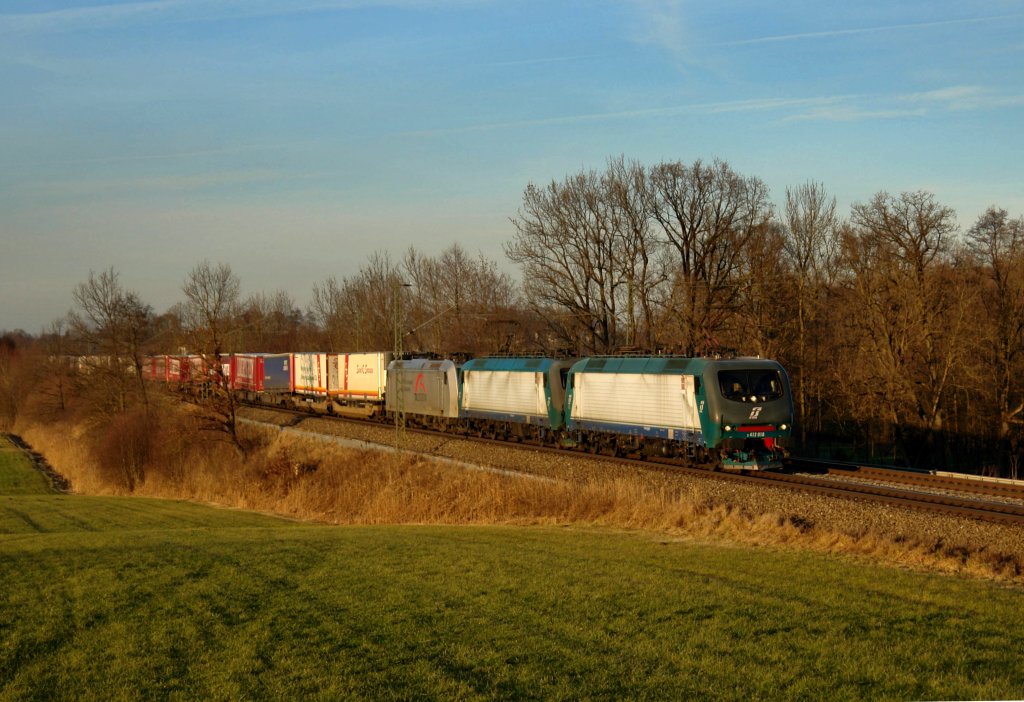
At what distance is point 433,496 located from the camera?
26766 millimetres

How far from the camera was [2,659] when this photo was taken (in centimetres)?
939

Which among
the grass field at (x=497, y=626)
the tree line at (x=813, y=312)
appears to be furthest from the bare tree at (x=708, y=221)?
the grass field at (x=497, y=626)

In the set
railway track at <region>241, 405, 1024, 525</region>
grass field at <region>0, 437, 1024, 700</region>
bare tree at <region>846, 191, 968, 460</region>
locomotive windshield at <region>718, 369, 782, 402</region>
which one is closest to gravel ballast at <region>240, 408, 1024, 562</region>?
railway track at <region>241, 405, 1024, 525</region>

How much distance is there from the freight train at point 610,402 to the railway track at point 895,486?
0.86 metres

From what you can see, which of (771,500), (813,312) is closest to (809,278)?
(813,312)

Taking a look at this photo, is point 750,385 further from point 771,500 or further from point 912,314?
point 912,314

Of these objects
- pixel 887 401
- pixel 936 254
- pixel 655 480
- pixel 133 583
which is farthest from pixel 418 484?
pixel 936 254

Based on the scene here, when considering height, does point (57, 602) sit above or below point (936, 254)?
below

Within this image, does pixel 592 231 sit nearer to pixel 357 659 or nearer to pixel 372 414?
pixel 372 414

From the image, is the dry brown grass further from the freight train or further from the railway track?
the freight train

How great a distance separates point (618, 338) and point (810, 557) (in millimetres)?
40704

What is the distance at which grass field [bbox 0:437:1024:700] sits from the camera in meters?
8.14

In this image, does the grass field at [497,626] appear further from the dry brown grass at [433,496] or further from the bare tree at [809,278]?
the bare tree at [809,278]

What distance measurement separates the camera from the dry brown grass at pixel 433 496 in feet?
51.1
